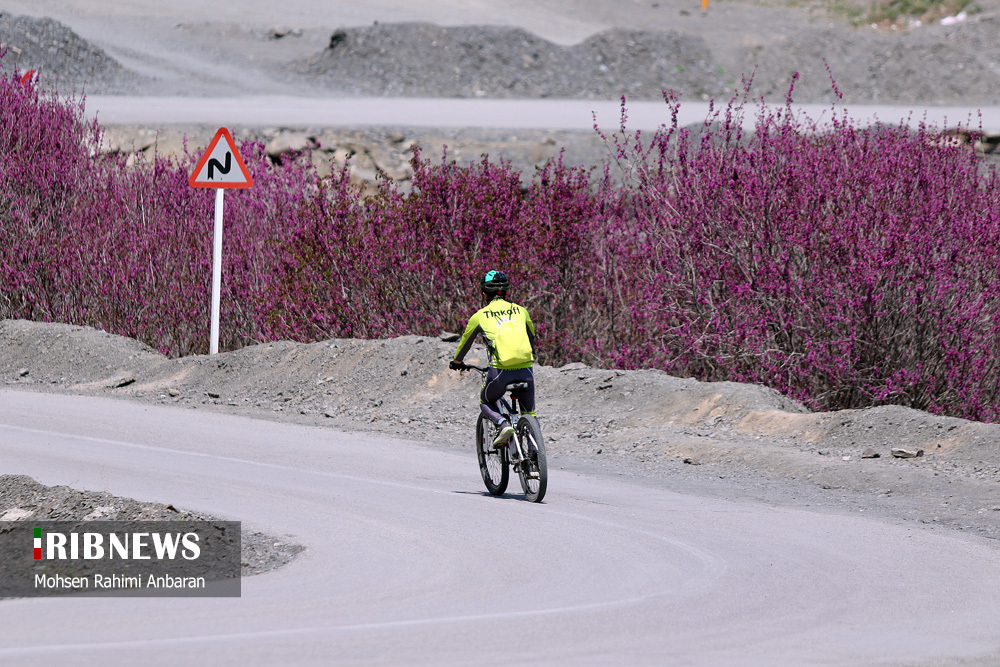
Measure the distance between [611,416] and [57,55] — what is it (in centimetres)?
2913

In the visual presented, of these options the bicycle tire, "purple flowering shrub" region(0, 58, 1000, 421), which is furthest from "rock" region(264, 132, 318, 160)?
the bicycle tire

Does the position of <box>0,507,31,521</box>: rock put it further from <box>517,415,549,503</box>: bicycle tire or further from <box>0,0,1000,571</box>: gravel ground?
<box>517,415,549,503</box>: bicycle tire

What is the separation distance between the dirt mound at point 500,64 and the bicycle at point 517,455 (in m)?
29.3

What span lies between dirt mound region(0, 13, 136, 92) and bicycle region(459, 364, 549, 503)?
29341 millimetres

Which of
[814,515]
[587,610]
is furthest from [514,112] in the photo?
[587,610]

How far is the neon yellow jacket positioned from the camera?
11.0m

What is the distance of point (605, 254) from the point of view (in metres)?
18.0

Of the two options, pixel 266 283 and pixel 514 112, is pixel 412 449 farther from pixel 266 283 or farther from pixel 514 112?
pixel 514 112

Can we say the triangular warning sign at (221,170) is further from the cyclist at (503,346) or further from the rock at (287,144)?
the rock at (287,144)

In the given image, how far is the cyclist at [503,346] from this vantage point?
1096 centimetres

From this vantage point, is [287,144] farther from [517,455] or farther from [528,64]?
[517,455]

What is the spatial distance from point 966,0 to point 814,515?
50042 mm

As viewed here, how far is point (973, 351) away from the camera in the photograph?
48.4ft

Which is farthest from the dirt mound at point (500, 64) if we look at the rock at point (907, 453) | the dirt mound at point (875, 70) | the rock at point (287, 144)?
the rock at point (907, 453)
